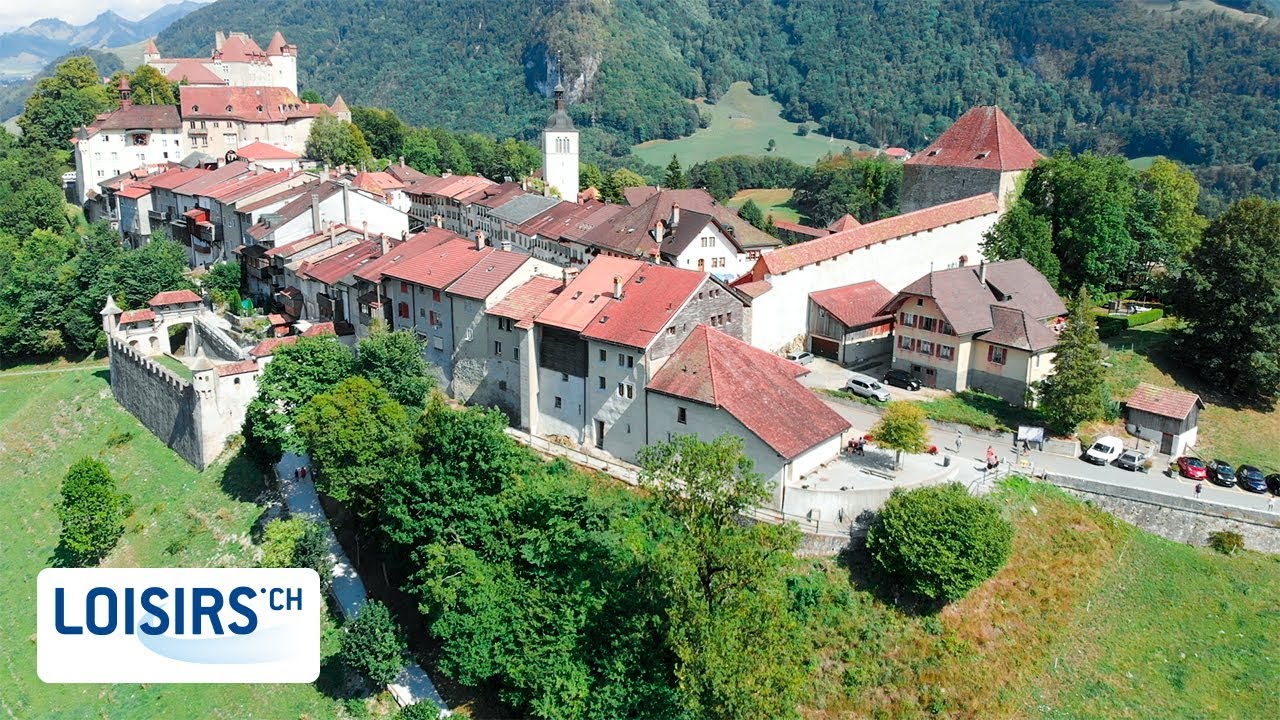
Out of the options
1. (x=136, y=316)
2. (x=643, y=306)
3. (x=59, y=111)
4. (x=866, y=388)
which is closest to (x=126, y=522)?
(x=136, y=316)

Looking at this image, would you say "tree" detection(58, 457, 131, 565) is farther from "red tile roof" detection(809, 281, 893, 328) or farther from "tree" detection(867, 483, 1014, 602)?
"red tile roof" detection(809, 281, 893, 328)

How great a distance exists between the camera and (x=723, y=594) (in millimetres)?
28031

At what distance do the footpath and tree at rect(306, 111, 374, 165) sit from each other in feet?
198

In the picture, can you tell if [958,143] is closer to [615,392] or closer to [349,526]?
[615,392]

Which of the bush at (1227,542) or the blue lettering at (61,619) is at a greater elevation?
the blue lettering at (61,619)

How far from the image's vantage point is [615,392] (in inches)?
1619

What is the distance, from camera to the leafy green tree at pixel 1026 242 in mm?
55031

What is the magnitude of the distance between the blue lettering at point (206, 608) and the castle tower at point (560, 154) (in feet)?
191

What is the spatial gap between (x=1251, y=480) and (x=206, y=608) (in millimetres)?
39739

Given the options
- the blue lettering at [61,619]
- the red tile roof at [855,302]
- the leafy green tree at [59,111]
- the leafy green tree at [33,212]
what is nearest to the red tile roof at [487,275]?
the red tile roof at [855,302]

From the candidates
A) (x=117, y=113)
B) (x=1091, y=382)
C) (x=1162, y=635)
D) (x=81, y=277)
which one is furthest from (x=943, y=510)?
(x=117, y=113)

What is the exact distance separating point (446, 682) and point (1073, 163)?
4626cm

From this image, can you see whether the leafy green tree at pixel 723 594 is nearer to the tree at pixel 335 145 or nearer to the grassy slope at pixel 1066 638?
the grassy slope at pixel 1066 638

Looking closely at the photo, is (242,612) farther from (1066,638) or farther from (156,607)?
(1066,638)
